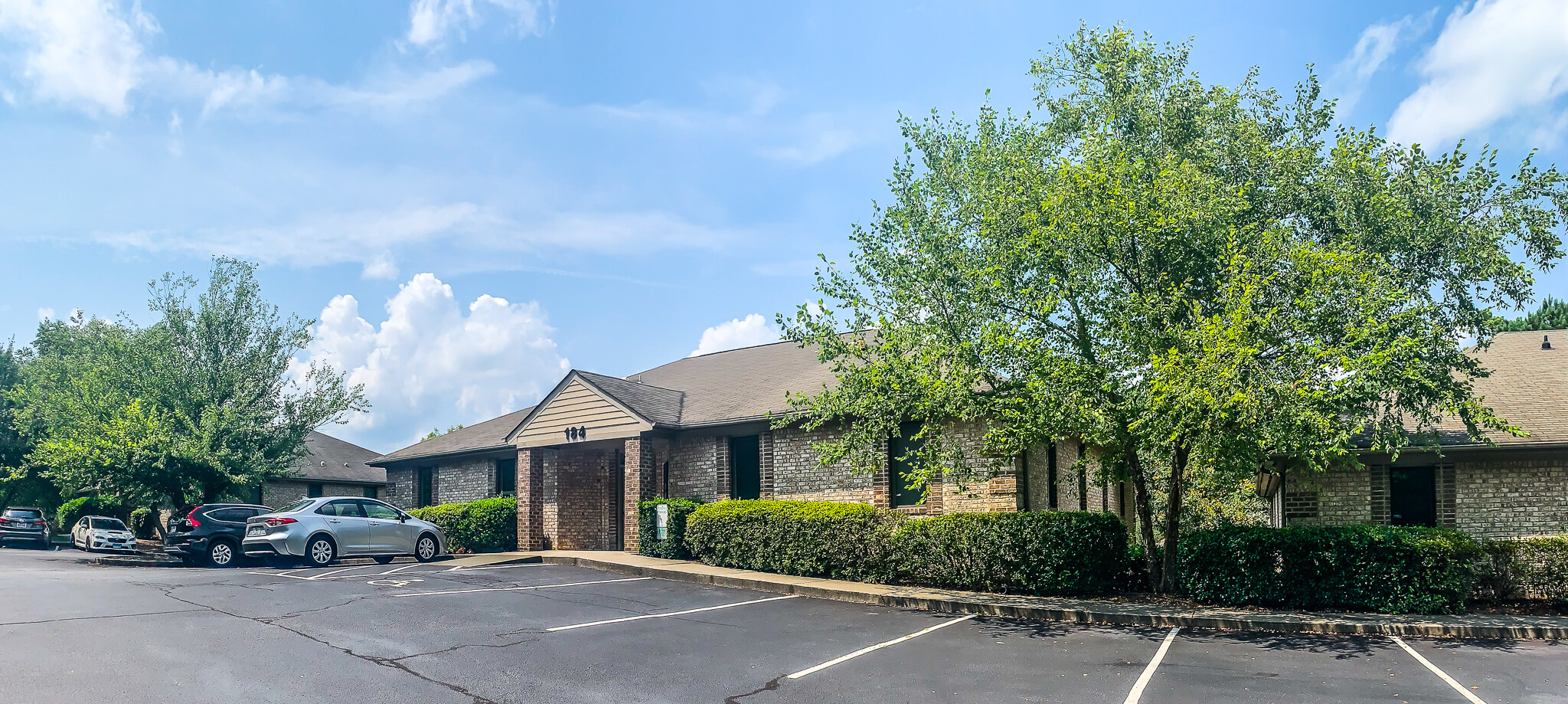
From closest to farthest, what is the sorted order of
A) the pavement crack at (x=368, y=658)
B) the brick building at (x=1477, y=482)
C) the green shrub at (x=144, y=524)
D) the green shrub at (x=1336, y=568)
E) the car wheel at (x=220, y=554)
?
1. the pavement crack at (x=368, y=658)
2. the green shrub at (x=1336, y=568)
3. the brick building at (x=1477, y=482)
4. the car wheel at (x=220, y=554)
5. the green shrub at (x=144, y=524)

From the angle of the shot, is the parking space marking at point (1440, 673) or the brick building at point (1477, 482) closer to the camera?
the parking space marking at point (1440, 673)

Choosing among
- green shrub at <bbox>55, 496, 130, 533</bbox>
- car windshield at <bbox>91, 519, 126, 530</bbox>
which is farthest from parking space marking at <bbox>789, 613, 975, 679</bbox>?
green shrub at <bbox>55, 496, 130, 533</bbox>

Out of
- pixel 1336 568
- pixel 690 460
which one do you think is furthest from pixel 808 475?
pixel 1336 568

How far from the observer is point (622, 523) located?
25.6 meters

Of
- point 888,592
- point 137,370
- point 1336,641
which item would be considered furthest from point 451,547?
point 1336,641

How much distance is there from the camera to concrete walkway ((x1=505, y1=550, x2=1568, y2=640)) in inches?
488

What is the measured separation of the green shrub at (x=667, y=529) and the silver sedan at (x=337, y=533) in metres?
4.79

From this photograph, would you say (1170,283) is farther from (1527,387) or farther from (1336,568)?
(1527,387)

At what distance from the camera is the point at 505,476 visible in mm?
27625

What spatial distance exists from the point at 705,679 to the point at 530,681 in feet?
5.30

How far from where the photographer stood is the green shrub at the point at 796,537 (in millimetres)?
17531

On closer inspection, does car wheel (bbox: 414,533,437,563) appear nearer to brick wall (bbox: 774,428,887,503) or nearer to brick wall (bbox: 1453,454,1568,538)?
brick wall (bbox: 774,428,887,503)

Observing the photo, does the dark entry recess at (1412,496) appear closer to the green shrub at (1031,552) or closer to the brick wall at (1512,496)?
the brick wall at (1512,496)

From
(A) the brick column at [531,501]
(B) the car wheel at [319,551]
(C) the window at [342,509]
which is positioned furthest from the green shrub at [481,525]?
(B) the car wheel at [319,551]
